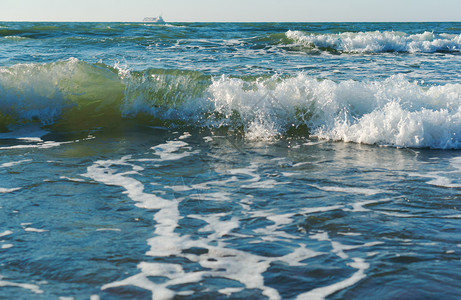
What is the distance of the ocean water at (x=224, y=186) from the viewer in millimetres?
2725

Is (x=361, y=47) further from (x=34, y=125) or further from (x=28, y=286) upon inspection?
(x=28, y=286)

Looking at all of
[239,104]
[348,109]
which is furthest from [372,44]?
[239,104]

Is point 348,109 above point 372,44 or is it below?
below

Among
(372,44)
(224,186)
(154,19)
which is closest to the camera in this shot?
(224,186)

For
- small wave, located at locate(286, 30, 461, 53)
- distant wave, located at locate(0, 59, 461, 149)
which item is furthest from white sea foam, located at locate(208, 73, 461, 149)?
small wave, located at locate(286, 30, 461, 53)

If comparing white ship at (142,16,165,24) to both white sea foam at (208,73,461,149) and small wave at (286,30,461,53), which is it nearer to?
small wave at (286,30,461,53)

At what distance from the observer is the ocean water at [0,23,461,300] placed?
272 centimetres

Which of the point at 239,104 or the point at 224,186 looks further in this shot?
the point at 239,104

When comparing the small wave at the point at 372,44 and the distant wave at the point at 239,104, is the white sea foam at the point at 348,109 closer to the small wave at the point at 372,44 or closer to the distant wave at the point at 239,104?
the distant wave at the point at 239,104

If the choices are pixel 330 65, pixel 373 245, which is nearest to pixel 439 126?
pixel 373 245

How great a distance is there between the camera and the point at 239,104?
7793 millimetres

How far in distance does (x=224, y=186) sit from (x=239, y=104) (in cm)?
344

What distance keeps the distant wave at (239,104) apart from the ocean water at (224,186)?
3 cm

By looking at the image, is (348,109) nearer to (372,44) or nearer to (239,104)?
(239,104)
